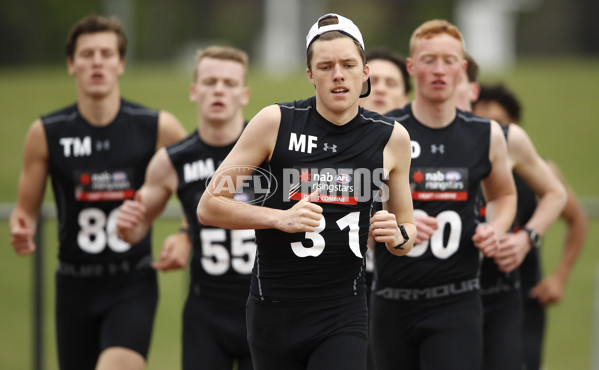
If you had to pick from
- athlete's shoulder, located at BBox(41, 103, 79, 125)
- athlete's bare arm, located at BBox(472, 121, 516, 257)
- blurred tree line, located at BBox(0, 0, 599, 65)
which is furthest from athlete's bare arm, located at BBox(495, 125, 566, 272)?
blurred tree line, located at BBox(0, 0, 599, 65)

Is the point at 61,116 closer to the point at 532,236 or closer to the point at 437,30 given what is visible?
the point at 437,30

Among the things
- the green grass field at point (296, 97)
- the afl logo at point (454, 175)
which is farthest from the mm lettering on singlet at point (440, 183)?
the green grass field at point (296, 97)

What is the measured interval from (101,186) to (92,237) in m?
0.36

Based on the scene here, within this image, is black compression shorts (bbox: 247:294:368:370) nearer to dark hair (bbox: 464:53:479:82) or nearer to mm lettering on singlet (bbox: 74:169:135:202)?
mm lettering on singlet (bbox: 74:169:135:202)

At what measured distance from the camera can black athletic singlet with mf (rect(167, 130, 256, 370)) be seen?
19.5ft

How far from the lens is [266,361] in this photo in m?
4.68

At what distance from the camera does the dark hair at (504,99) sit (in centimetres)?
734

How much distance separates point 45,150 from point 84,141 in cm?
27

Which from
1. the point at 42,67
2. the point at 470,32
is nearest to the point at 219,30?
the point at 42,67

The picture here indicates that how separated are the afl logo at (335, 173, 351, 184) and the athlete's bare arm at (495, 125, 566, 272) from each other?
5.64 feet

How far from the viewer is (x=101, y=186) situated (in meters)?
6.50

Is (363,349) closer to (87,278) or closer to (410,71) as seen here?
(410,71)

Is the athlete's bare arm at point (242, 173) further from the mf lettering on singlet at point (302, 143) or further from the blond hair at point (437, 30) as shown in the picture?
the blond hair at point (437, 30)

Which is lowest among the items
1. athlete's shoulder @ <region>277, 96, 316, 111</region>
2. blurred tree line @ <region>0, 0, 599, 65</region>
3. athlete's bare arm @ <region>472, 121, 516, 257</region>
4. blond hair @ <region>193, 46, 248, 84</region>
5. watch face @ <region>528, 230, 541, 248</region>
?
watch face @ <region>528, 230, 541, 248</region>
